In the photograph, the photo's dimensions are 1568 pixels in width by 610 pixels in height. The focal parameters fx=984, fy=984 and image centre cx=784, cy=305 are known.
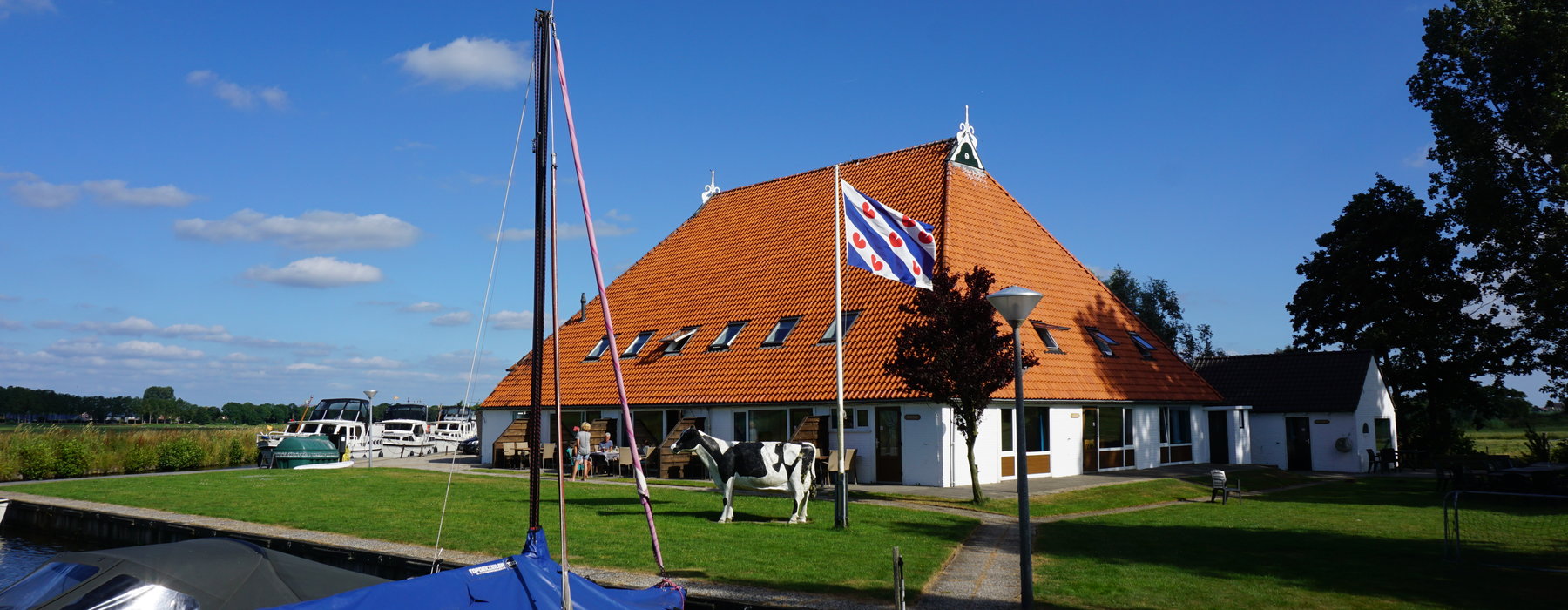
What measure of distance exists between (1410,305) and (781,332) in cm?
3061

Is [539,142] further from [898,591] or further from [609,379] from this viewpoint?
[609,379]

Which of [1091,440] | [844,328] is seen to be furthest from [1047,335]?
[844,328]

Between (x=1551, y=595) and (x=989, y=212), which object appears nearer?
(x=1551, y=595)

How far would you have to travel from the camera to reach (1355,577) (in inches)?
514

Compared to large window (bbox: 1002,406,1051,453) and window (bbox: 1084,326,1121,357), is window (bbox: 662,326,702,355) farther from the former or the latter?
window (bbox: 1084,326,1121,357)

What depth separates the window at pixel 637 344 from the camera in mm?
35250

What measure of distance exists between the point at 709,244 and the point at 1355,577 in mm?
27945

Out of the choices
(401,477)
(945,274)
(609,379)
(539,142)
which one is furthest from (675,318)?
(539,142)

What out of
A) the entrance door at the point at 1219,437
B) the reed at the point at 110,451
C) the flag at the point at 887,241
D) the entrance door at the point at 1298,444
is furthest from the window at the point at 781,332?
the reed at the point at 110,451

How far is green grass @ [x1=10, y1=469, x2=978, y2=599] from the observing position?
44.0ft

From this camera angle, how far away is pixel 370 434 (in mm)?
37312

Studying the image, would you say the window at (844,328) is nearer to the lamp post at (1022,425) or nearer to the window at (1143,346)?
the window at (1143,346)

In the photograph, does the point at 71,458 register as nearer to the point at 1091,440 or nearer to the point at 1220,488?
the point at 1091,440

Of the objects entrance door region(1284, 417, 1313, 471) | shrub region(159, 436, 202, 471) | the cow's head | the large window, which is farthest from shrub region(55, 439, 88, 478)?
entrance door region(1284, 417, 1313, 471)
